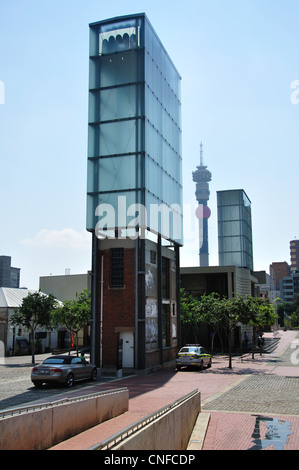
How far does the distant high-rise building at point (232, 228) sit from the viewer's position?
204ft

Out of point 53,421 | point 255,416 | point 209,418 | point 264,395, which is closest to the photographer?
point 53,421

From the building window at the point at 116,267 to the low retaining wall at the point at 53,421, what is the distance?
15.1 meters

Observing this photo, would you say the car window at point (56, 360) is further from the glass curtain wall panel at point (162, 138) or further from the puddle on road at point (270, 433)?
the glass curtain wall panel at point (162, 138)

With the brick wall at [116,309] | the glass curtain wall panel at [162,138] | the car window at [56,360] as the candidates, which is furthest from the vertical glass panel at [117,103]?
the car window at [56,360]

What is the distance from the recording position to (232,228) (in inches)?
2473

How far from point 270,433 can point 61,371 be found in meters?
10.6

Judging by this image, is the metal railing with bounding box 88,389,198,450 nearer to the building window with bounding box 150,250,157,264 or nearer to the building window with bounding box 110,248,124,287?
the building window with bounding box 110,248,124,287

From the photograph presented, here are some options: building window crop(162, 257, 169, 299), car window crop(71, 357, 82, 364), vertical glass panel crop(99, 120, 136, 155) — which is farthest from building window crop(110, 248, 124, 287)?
car window crop(71, 357, 82, 364)

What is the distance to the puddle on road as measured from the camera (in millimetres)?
10141

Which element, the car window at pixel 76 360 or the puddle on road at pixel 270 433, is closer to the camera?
the puddle on road at pixel 270 433

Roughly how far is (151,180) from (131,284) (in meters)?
6.92

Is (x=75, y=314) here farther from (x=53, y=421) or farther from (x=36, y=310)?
(x=53, y=421)

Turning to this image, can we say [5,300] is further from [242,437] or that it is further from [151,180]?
[242,437]

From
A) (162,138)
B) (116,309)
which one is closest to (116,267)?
(116,309)
